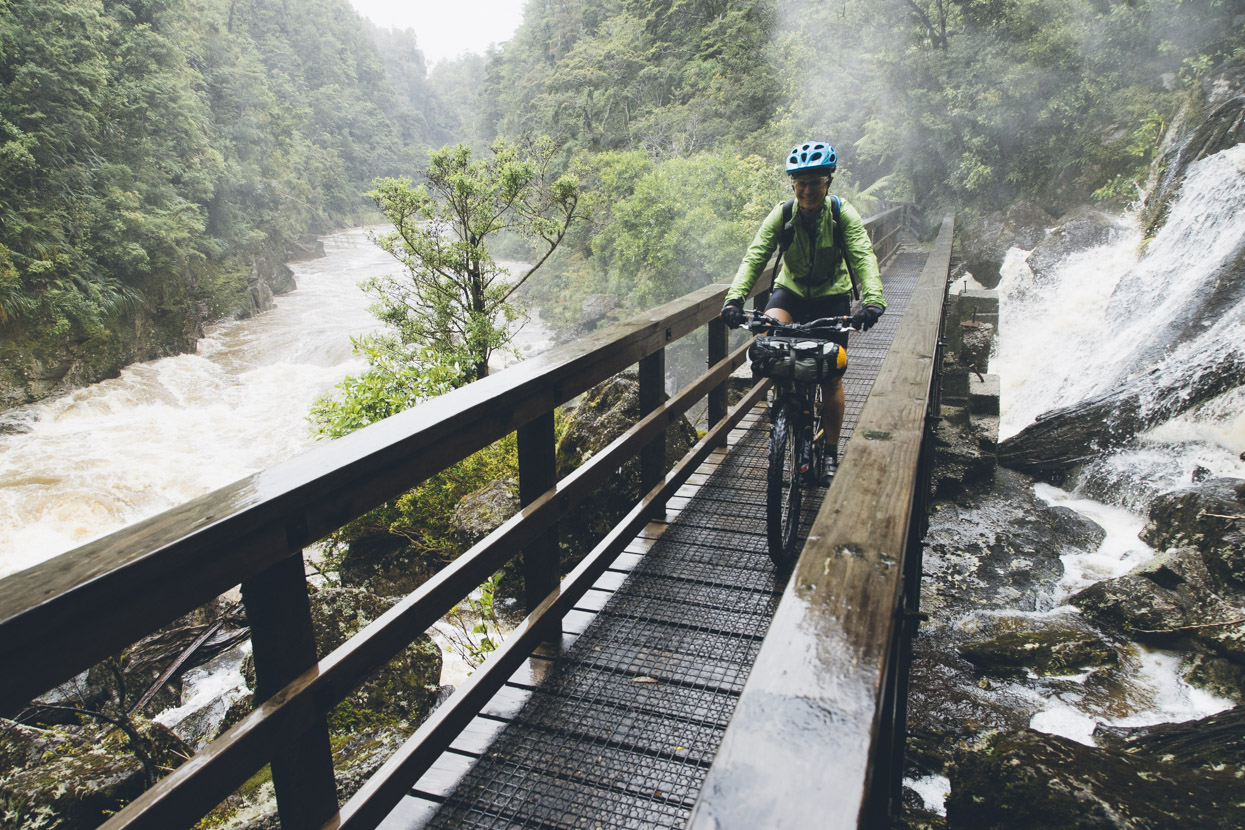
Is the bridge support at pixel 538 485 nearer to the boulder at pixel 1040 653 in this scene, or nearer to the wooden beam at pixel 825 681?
the wooden beam at pixel 825 681

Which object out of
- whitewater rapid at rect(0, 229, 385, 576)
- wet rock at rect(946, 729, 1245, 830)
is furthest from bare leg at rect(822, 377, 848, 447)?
whitewater rapid at rect(0, 229, 385, 576)

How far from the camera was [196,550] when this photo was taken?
1.32 meters

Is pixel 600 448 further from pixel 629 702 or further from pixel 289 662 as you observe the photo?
pixel 289 662

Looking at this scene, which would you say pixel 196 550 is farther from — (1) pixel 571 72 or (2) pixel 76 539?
(1) pixel 571 72

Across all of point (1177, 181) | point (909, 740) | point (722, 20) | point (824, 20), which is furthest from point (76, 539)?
point (722, 20)

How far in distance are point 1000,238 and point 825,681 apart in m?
23.7

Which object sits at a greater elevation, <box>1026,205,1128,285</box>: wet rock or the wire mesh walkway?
<box>1026,205,1128,285</box>: wet rock

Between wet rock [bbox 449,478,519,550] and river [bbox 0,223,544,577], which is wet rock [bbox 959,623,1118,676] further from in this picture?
river [bbox 0,223,544,577]

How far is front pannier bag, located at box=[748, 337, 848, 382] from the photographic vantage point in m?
3.69

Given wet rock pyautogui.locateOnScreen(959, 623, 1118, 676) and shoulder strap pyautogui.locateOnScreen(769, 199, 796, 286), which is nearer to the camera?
shoulder strap pyautogui.locateOnScreen(769, 199, 796, 286)

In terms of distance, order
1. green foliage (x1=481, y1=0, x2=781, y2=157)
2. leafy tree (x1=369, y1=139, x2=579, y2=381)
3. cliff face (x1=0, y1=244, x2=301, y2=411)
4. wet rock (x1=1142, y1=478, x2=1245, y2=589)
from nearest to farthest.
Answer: wet rock (x1=1142, y1=478, x2=1245, y2=589) < leafy tree (x1=369, y1=139, x2=579, y2=381) < cliff face (x1=0, y1=244, x2=301, y2=411) < green foliage (x1=481, y1=0, x2=781, y2=157)

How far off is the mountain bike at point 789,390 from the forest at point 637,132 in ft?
53.3

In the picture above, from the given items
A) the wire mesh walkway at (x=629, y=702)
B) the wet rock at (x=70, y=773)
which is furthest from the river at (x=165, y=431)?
the wire mesh walkway at (x=629, y=702)

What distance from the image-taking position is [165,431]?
69.5 feet
